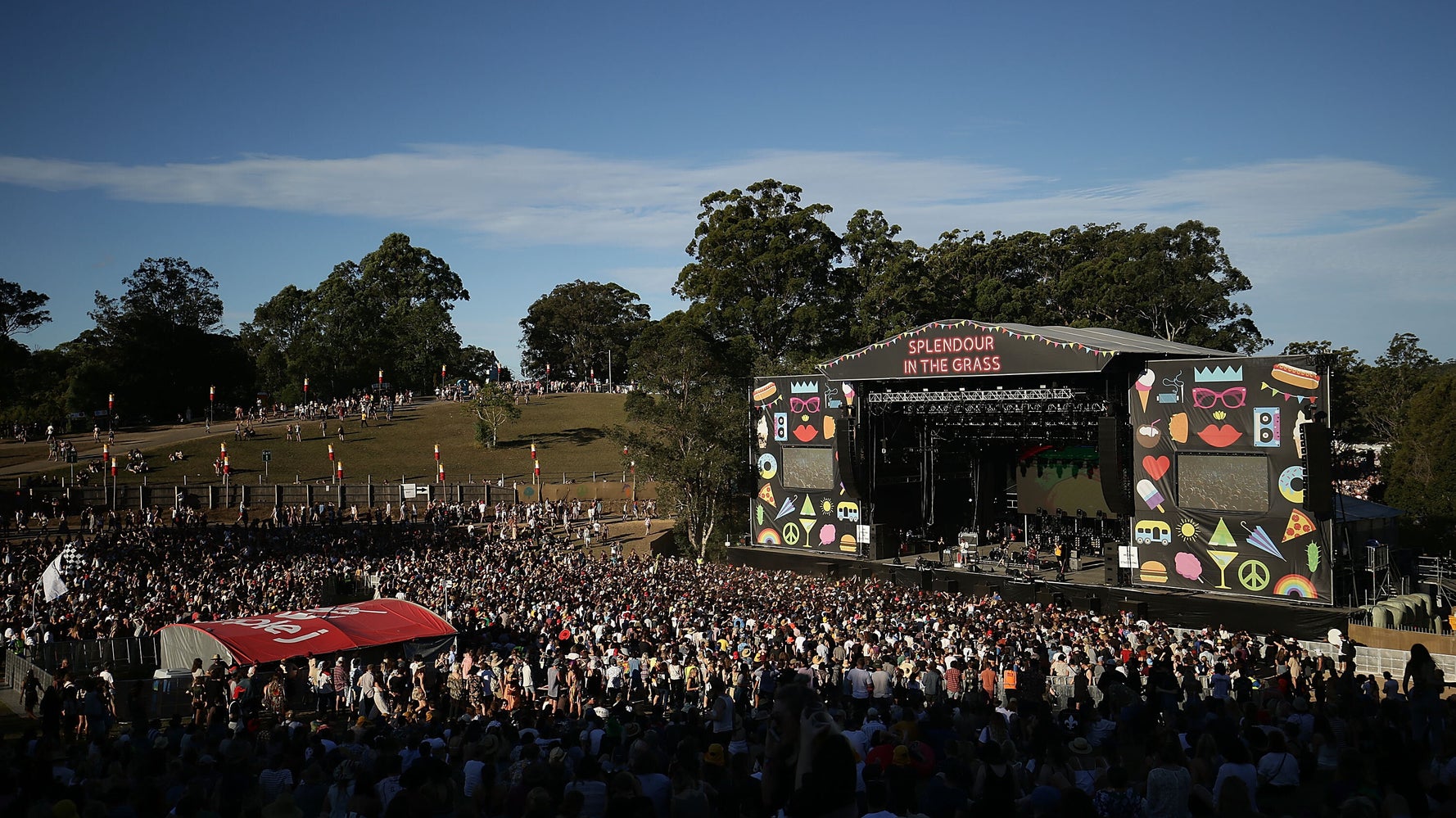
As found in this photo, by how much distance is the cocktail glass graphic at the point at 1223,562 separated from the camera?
2192 centimetres

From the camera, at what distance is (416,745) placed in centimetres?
814

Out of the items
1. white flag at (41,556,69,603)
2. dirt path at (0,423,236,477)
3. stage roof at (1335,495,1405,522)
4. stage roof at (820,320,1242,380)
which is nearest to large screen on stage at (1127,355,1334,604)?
stage roof at (820,320,1242,380)

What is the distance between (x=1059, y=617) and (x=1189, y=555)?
16.0ft

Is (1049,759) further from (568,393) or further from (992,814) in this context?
(568,393)

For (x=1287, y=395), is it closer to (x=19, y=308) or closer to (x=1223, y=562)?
(x=1223, y=562)

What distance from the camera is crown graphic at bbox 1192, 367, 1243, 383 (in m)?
21.7

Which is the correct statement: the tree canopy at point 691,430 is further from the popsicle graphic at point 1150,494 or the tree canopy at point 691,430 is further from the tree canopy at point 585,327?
the tree canopy at point 585,327

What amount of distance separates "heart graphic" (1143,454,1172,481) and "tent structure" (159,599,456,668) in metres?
15.7

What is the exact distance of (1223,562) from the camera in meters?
22.0

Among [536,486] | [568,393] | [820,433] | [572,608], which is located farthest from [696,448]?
[568,393]

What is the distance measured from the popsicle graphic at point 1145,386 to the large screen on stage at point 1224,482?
4.98ft

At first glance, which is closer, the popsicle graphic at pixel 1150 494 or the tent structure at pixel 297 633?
the tent structure at pixel 297 633

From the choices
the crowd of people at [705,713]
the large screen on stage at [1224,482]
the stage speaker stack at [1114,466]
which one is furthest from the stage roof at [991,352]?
the crowd of people at [705,713]

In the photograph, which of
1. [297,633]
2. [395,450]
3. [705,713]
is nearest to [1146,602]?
[705,713]
